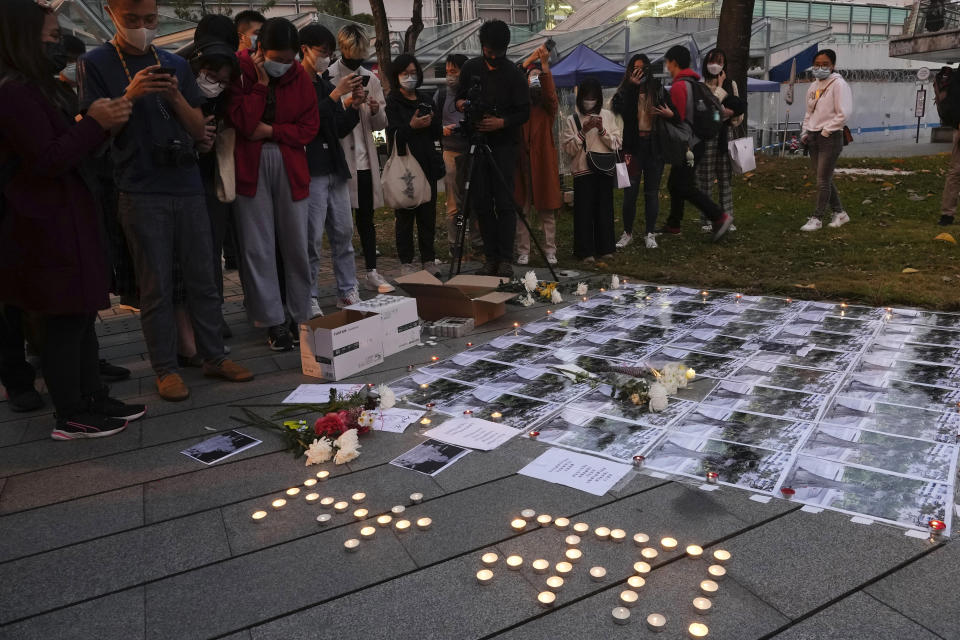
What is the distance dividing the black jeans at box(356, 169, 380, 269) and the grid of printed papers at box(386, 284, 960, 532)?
1731 mm

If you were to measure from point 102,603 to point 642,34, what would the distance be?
17290 mm

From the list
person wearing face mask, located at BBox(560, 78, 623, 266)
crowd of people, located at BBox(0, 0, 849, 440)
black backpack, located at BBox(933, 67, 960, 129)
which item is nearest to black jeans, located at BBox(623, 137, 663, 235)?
crowd of people, located at BBox(0, 0, 849, 440)

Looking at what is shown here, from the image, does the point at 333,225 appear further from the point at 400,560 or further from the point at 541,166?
the point at 400,560

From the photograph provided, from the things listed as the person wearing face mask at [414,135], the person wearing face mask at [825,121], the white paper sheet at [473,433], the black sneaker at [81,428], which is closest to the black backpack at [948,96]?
the person wearing face mask at [825,121]

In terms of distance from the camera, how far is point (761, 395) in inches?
122

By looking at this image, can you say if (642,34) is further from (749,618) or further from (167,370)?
(749,618)

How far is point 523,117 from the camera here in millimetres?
5477

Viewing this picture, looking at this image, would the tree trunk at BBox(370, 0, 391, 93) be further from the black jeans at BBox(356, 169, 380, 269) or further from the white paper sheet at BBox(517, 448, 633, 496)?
the white paper sheet at BBox(517, 448, 633, 496)

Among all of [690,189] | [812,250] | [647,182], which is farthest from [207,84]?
[812,250]

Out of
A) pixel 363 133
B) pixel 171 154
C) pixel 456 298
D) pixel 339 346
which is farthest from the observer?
pixel 363 133

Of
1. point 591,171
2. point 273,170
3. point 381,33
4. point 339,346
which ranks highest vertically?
point 381,33

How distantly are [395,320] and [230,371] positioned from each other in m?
0.93

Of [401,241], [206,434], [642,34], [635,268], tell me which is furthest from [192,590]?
[642,34]

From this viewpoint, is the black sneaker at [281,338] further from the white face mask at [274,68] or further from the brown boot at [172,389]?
the white face mask at [274,68]
